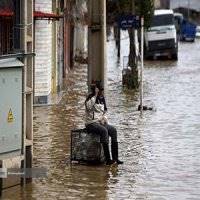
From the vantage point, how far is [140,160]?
16.5 m

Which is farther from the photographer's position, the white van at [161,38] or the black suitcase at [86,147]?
the white van at [161,38]

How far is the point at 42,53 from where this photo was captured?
26.4 m

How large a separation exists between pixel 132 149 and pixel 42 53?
9.24 meters

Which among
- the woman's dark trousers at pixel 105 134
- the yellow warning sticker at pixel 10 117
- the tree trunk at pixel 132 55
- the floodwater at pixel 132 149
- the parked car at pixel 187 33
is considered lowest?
the floodwater at pixel 132 149

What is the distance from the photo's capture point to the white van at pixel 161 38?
5144 cm

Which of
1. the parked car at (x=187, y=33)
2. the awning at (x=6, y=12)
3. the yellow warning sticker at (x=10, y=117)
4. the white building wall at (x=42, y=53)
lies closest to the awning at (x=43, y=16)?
the white building wall at (x=42, y=53)

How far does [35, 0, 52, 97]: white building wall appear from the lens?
1032 inches

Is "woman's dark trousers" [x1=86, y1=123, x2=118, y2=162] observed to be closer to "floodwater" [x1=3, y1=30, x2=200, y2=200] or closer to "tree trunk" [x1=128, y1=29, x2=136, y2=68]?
"floodwater" [x1=3, y1=30, x2=200, y2=200]

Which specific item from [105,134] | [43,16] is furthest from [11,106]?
[43,16]

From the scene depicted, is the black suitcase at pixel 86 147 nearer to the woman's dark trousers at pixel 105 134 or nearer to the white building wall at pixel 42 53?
the woman's dark trousers at pixel 105 134

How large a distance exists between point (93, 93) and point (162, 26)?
120 feet

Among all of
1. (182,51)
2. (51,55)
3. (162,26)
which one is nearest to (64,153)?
(51,55)

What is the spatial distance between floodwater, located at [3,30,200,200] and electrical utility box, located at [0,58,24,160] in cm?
77

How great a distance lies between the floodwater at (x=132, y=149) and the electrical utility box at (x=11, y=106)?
2.53 feet
